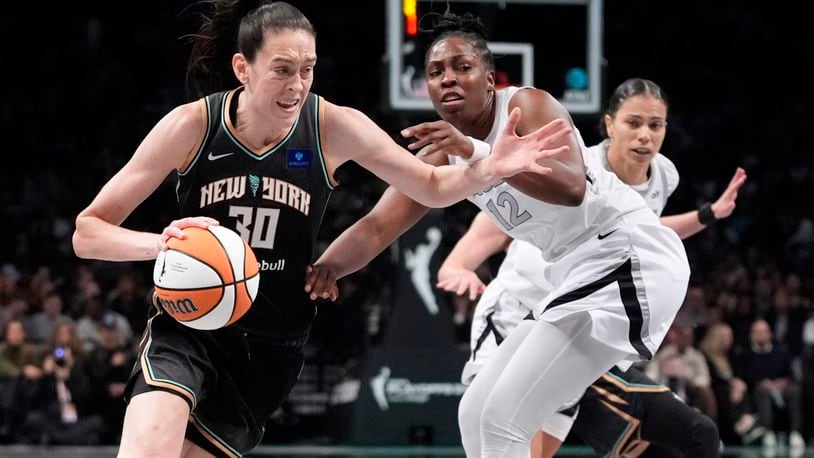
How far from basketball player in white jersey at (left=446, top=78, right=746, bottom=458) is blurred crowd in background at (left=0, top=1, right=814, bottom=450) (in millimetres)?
3508

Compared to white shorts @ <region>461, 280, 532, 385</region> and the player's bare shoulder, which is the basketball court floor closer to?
white shorts @ <region>461, 280, 532, 385</region>

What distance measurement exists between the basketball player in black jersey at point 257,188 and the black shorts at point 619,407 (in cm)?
152

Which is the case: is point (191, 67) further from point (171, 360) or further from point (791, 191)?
point (791, 191)

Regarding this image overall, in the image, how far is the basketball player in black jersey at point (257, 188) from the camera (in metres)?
3.44

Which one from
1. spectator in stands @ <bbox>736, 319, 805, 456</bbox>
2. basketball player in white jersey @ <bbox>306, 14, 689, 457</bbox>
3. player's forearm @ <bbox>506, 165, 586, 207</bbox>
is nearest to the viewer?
player's forearm @ <bbox>506, 165, 586, 207</bbox>

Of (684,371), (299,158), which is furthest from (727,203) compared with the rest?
(684,371)

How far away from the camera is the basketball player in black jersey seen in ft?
11.3

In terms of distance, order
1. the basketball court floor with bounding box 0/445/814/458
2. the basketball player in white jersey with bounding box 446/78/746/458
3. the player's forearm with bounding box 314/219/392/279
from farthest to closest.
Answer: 1. the basketball court floor with bounding box 0/445/814/458
2. the basketball player in white jersey with bounding box 446/78/746/458
3. the player's forearm with bounding box 314/219/392/279

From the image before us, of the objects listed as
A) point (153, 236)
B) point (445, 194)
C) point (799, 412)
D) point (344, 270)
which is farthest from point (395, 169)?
point (799, 412)

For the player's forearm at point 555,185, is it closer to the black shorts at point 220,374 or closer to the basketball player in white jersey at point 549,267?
the basketball player in white jersey at point 549,267

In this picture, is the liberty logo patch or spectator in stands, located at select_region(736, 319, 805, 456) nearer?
the liberty logo patch

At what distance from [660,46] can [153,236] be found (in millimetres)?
12897

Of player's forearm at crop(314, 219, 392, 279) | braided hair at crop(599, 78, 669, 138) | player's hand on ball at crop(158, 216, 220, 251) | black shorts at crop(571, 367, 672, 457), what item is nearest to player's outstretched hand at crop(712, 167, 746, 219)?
braided hair at crop(599, 78, 669, 138)

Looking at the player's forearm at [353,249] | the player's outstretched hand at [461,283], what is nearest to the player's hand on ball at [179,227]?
the player's forearm at [353,249]
